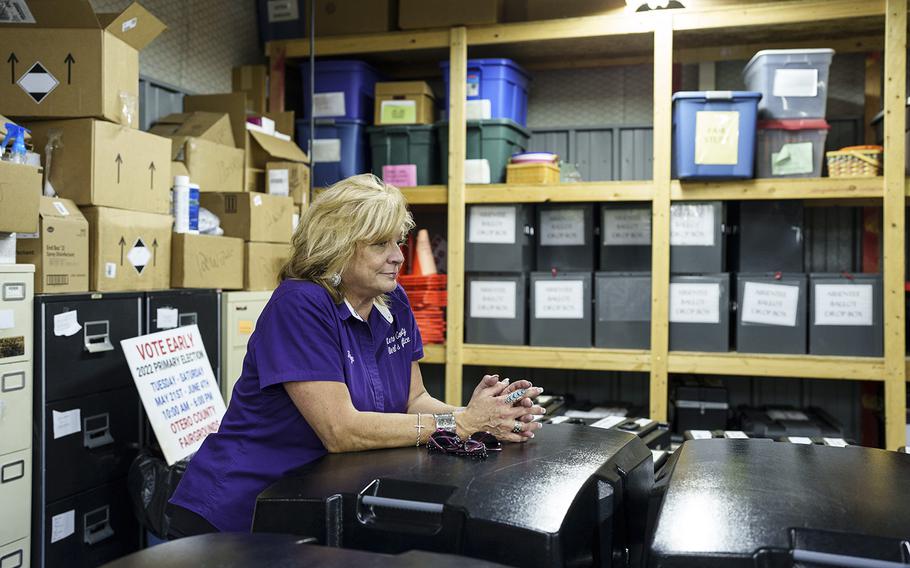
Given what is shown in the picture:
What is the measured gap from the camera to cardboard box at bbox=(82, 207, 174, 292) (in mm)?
2627

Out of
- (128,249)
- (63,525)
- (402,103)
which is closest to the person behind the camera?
(63,525)

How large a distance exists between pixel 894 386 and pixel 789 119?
1.27m

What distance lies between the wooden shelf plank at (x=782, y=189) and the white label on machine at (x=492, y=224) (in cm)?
79

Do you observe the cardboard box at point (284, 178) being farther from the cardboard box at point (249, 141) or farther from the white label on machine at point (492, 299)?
the white label on machine at point (492, 299)

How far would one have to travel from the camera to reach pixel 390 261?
1.82m

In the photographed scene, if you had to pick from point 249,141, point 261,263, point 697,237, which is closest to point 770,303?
point 697,237

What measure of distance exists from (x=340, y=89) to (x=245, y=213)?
3.80 ft

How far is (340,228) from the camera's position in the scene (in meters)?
1.78

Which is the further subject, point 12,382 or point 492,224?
point 492,224

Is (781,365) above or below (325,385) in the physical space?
below

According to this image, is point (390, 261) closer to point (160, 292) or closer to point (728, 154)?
point (160, 292)

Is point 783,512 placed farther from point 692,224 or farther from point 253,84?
point 253,84

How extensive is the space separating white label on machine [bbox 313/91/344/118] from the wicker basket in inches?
95.5

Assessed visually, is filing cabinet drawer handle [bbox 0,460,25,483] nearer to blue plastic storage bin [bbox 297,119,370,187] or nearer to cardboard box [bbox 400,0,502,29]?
blue plastic storage bin [bbox 297,119,370,187]
